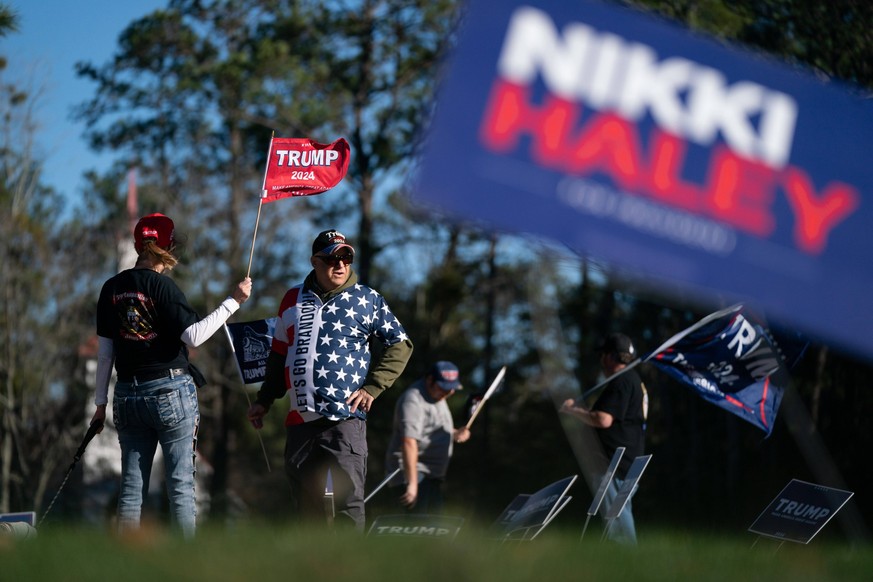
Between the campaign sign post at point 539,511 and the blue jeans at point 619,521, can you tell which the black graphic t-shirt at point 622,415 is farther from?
the campaign sign post at point 539,511

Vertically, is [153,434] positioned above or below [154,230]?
below

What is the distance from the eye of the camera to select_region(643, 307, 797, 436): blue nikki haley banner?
8.34m

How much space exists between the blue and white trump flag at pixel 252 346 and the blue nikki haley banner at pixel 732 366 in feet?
8.39

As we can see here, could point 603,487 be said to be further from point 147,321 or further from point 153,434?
point 147,321

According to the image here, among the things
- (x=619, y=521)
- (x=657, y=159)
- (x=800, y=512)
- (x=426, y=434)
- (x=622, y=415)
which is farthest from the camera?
(x=426, y=434)

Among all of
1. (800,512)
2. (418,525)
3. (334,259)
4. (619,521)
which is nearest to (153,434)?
(334,259)

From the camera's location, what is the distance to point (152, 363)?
611cm

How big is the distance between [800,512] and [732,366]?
89.6 inches

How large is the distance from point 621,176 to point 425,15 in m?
27.7

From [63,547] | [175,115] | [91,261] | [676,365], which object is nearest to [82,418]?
[91,261]

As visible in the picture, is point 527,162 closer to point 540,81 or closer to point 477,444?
point 540,81

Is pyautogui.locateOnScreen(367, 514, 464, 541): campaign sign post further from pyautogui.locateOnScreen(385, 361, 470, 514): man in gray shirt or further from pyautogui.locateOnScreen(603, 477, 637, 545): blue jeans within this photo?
pyautogui.locateOnScreen(385, 361, 470, 514): man in gray shirt

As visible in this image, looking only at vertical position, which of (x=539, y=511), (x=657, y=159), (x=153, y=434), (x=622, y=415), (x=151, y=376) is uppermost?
(x=657, y=159)

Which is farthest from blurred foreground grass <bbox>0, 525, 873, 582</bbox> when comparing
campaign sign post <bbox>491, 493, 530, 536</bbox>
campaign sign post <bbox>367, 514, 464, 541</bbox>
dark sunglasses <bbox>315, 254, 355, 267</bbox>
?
dark sunglasses <bbox>315, 254, 355, 267</bbox>
